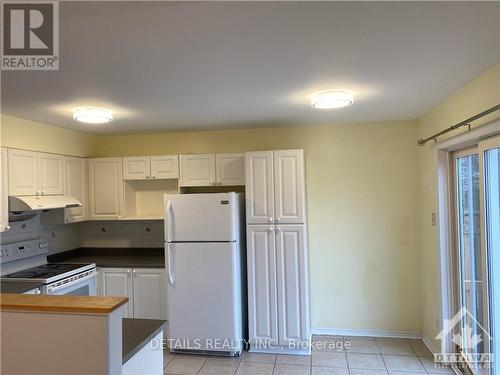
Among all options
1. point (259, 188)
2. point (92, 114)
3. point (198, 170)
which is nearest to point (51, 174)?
point (92, 114)

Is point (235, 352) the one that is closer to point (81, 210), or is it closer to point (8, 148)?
point (81, 210)

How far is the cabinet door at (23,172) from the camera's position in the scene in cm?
315

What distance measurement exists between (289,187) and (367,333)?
1886mm

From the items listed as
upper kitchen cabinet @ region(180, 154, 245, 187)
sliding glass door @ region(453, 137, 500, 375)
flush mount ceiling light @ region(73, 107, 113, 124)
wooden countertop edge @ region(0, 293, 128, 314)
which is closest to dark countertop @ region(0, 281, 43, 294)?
flush mount ceiling light @ region(73, 107, 113, 124)

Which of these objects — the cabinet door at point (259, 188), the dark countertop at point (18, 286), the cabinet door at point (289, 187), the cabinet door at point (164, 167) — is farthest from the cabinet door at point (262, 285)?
the dark countertop at point (18, 286)

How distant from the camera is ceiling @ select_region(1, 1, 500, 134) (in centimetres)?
146

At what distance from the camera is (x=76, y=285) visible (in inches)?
139

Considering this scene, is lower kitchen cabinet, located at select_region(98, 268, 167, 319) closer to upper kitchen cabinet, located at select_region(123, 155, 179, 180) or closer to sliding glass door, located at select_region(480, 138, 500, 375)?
upper kitchen cabinet, located at select_region(123, 155, 179, 180)

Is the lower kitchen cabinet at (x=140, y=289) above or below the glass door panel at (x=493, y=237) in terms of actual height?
below

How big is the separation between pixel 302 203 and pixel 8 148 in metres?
2.76

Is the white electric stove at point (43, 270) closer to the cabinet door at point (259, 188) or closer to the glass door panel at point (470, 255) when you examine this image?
the cabinet door at point (259, 188)

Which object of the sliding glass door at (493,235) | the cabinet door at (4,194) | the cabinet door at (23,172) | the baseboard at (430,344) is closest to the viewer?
the sliding glass door at (493,235)

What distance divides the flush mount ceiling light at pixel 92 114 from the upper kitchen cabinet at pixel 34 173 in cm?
73

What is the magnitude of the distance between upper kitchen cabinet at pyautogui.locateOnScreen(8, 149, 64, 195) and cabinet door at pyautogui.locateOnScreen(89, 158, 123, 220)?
44 cm
